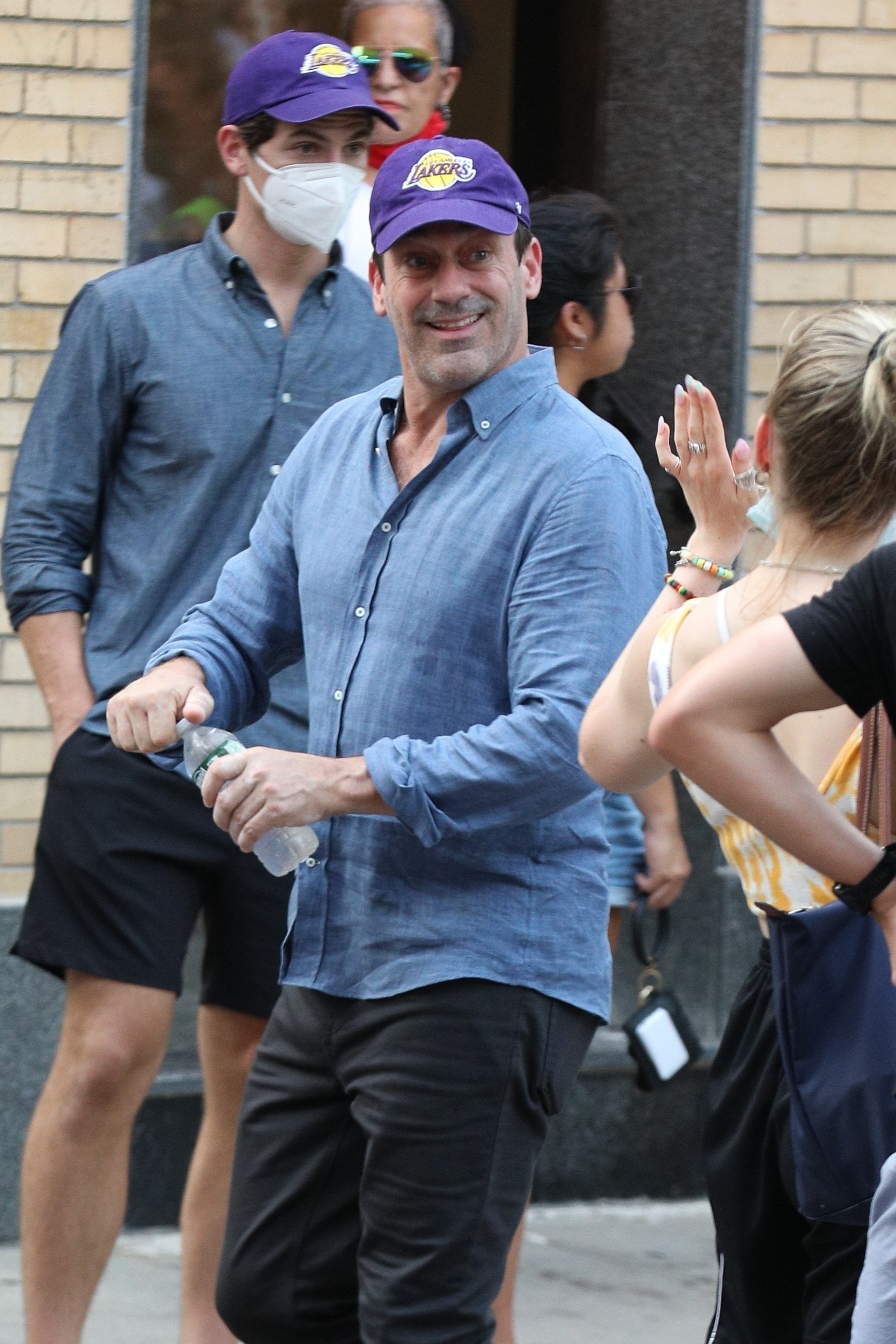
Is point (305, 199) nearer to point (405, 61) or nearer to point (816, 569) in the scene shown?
point (405, 61)

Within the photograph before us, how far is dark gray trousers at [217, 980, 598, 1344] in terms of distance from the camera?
2.71 meters

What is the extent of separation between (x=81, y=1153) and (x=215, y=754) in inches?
40.8

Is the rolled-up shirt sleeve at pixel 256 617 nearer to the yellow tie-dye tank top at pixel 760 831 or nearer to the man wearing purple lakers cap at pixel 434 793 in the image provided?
the man wearing purple lakers cap at pixel 434 793

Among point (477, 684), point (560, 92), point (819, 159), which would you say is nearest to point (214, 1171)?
point (477, 684)

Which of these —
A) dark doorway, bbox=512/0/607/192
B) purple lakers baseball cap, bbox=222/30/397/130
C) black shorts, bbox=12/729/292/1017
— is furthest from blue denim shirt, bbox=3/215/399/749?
dark doorway, bbox=512/0/607/192

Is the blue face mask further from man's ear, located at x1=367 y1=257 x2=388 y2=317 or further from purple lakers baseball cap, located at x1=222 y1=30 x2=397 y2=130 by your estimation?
purple lakers baseball cap, located at x1=222 y1=30 x2=397 y2=130

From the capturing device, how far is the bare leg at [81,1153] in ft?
11.6

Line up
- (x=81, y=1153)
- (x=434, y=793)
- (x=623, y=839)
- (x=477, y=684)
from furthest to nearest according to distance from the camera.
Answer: (x=623, y=839) → (x=81, y=1153) → (x=477, y=684) → (x=434, y=793)

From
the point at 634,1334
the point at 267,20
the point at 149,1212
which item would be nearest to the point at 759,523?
the point at 634,1334

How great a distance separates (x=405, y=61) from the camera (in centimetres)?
467

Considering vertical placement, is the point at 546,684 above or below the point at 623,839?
above

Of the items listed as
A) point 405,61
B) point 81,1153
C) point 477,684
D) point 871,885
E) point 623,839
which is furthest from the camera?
point 405,61

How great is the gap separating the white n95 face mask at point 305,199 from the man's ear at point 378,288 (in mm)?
654

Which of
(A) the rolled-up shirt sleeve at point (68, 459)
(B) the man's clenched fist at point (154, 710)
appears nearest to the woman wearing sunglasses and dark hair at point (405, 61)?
(A) the rolled-up shirt sleeve at point (68, 459)
